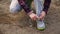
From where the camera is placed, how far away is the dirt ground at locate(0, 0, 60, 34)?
5.84ft

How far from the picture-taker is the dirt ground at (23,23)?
1781 millimetres

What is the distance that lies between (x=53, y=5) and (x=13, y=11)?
21.0 inches

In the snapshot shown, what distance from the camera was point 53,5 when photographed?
85.1 inches

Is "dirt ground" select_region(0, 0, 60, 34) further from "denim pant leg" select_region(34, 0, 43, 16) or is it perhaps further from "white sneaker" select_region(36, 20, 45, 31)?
"denim pant leg" select_region(34, 0, 43, 16)

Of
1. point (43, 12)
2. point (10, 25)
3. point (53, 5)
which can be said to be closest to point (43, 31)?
point (43, 12)

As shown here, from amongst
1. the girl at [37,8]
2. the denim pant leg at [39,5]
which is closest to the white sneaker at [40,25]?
the girl at [37,8]

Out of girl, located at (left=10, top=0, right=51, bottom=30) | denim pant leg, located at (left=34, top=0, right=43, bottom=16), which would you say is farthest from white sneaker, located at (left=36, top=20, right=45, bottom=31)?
denim pant leg, located at (left=34, top=0, right=43, bottom=16)

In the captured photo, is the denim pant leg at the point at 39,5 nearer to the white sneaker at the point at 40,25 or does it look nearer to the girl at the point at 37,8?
the girl at the point at 37,8

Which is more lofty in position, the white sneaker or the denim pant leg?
the denim pant leg

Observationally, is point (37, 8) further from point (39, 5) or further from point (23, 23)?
point (23, 23)

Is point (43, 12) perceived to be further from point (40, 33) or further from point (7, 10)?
point (7, 10)

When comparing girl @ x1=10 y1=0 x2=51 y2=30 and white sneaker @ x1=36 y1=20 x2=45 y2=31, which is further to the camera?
white sneaker @ x1=36 y1=20 x2=45 y2=31

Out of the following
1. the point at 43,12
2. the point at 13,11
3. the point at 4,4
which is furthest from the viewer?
the point at 4,4

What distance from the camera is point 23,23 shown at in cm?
189
